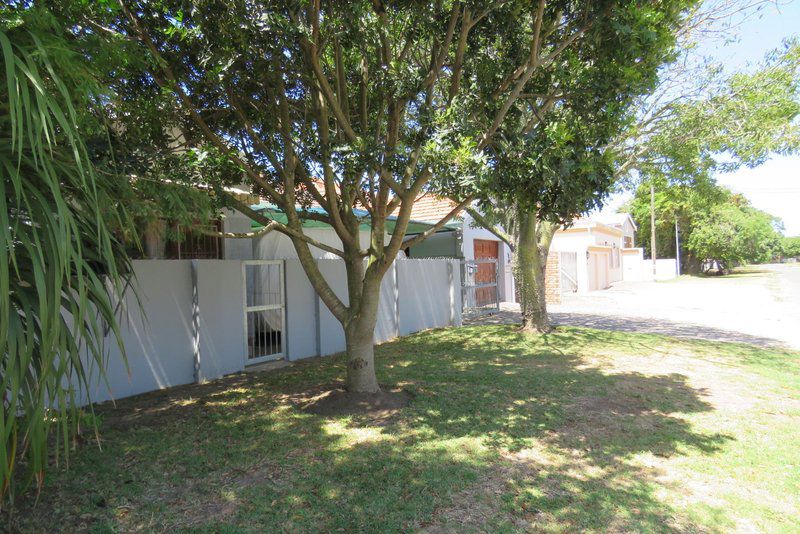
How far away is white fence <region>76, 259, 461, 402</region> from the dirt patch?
1.98 m

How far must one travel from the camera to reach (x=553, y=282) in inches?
786

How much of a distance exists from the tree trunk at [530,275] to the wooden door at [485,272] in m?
5.57

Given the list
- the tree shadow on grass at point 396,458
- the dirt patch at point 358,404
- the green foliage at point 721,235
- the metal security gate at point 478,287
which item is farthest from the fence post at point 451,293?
the green foliage at point 721,235

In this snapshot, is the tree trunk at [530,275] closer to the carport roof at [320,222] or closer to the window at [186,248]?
the carport roof at [320,222]

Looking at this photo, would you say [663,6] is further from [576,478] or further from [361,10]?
[576,478]

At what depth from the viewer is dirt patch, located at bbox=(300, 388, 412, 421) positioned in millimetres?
5418

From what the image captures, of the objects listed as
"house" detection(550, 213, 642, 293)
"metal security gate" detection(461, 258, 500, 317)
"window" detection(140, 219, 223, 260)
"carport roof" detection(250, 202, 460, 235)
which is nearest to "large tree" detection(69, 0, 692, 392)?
"carport roof" detection(250, 202, 460, 235)

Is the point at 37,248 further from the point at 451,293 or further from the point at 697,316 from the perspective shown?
the point at 697,316

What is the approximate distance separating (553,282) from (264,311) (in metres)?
14.5

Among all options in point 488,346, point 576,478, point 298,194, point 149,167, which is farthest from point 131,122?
point 488,346

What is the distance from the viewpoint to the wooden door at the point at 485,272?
1695cm

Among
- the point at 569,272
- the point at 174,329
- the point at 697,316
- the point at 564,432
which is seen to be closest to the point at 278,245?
the point at 174,329

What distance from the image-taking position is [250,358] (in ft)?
25.8

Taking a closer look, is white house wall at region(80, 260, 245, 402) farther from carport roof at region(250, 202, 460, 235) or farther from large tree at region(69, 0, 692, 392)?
large tree at region(69, 0, 692, 392)
